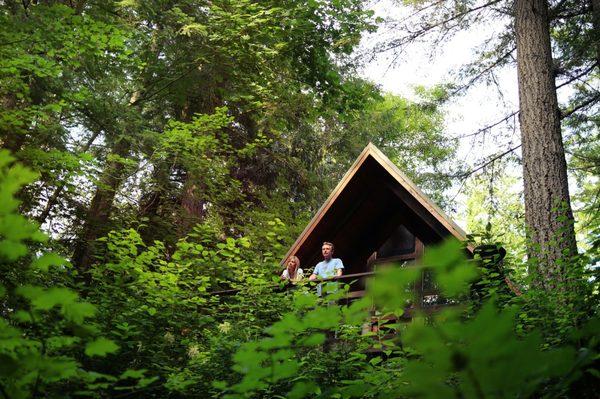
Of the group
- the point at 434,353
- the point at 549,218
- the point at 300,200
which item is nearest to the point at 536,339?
the point at 434,353

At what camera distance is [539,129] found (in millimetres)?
8883

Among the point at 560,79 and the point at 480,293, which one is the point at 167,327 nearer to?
the point at 480,293

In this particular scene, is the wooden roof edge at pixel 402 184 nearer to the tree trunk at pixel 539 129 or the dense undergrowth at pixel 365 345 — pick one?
the tree trunk at pixel 539 129

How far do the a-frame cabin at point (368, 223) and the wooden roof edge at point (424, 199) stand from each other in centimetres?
2

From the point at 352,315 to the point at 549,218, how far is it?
6642mm

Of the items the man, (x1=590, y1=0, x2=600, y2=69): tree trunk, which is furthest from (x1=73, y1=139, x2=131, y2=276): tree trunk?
(x1=590, y1=0, x2=600, y2=69): tree trunk

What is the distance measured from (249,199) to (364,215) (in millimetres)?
6484

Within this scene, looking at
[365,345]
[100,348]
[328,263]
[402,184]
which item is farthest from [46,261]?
[402,184]

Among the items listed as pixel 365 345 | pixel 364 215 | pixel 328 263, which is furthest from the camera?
pixel 364 215

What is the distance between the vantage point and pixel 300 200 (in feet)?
60.4

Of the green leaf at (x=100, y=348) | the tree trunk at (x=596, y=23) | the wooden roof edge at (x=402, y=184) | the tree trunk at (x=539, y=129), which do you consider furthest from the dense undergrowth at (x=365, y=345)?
the tree trunk at (x=596, y=23)

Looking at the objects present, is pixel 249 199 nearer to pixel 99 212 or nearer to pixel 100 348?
pixel 99 212

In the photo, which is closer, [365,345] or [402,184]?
[365,345]

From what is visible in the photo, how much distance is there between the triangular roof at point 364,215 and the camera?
11.1m
